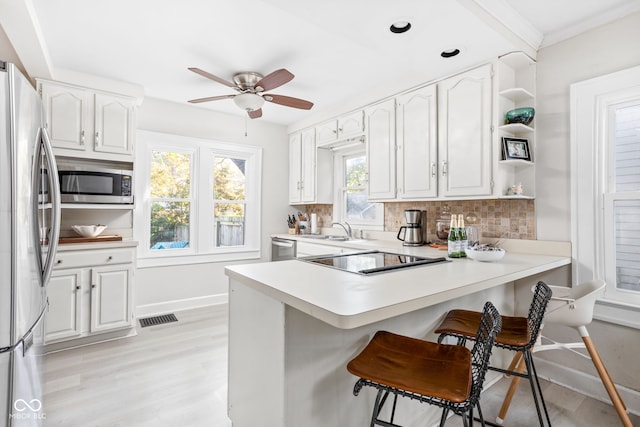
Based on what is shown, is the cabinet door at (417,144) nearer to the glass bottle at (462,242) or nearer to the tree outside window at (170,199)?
the glass bottle at (462,242)

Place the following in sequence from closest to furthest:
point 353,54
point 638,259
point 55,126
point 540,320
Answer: point 540,320
point 638,259
point 353,54
point 55,126

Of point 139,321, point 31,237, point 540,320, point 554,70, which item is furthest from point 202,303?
point 554,70

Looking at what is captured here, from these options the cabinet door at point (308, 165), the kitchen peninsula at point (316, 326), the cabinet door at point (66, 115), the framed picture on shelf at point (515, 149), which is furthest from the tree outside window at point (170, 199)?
the framed picture on shelf at point (515, 149)

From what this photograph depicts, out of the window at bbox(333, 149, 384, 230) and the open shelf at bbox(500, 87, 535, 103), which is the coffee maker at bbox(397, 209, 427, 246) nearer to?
the window at bbox(333, 149, 384, 230)

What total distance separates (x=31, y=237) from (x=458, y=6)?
7.84 feet

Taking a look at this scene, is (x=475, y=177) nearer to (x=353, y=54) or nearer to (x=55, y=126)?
(x=353, y=54)

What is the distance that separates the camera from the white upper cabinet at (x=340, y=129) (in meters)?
3.53

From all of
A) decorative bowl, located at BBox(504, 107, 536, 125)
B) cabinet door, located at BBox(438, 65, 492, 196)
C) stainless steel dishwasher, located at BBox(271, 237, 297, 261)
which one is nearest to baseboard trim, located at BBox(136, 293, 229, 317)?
stainless steel dishwasher, located at BBox(271, 237, 297, 261)

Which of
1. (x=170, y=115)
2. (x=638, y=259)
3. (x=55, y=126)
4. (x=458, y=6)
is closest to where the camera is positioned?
(x=458, y=6)

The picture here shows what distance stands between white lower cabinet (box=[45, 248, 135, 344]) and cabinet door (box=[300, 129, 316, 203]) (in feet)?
7.02

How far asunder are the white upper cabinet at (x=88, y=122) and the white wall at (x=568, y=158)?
3615 millimetres

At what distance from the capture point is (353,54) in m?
2.62

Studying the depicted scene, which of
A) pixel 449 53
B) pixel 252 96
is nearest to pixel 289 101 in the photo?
pixel 252 96

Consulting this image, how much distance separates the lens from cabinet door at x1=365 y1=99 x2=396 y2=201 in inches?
123
